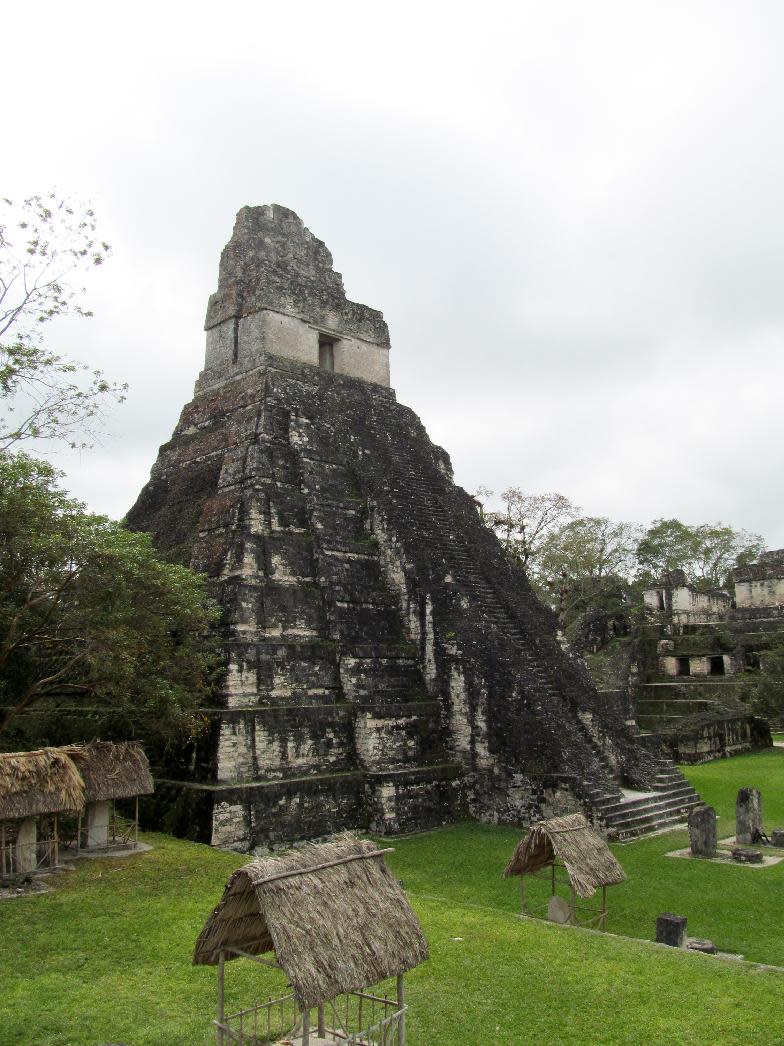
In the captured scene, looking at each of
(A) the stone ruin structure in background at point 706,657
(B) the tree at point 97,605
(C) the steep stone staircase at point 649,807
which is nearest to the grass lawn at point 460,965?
(C) the steep stone staircase at point 649,807

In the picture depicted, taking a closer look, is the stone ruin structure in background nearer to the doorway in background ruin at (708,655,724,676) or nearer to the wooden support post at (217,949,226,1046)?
the doorway in background ruin at (708,655,724,676)

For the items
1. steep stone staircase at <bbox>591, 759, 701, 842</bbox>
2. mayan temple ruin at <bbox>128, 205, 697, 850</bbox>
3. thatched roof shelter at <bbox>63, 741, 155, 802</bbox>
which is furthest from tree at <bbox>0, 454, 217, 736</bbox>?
steep stone staircase at <bbox>591, 759, 701, 842</bbox>

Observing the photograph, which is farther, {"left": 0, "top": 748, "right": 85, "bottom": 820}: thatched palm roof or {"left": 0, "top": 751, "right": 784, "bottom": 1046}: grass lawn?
{"left": 0, "top": 748, "right": 85, "bottom": 820}: thatched palm roof

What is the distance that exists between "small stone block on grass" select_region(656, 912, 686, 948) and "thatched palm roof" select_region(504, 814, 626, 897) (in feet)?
1.86

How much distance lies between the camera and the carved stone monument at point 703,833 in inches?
427

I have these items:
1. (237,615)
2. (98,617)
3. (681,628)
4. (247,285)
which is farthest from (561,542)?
(98,617)

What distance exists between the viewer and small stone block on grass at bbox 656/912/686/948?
7.54m

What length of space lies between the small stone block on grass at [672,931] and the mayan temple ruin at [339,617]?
162 inches

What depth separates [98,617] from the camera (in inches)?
403

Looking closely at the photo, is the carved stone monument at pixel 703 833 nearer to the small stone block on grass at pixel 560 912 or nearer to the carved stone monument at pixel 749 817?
the carved stone monument at pixel 749 817

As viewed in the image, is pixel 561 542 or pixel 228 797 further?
pixel 561 542

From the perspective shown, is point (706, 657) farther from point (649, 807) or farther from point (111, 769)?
point (111, 769)

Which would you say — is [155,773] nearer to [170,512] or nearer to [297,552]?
[297,552]

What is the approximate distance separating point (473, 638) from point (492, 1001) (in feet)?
24.4
